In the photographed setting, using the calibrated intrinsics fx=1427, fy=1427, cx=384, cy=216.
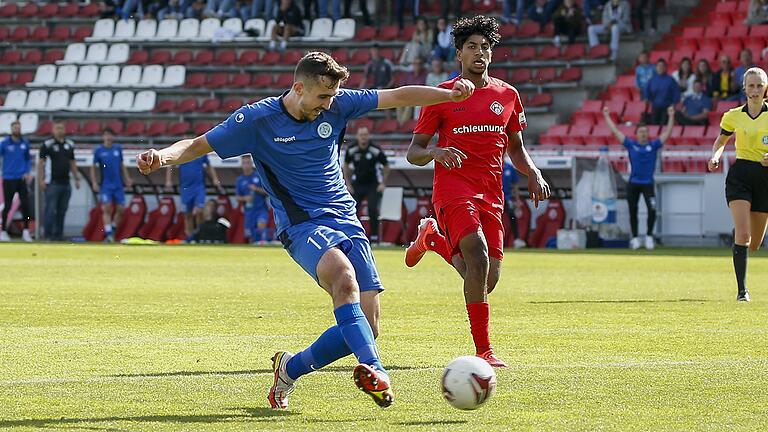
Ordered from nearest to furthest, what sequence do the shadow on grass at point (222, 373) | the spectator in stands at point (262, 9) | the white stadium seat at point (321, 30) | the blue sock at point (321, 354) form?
the blue sock at point (321, 354)
the shadow on grass at point (222, 373)
the white stadium seat at point (321, 30)
the spectator in stands at point (262, 9)

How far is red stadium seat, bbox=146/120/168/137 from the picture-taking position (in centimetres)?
3616

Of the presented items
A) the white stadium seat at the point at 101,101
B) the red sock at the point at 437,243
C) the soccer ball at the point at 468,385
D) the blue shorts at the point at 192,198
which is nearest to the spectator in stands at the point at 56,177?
the blue shorts at the point at 192,198

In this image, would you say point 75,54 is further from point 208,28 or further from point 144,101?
point 208,28

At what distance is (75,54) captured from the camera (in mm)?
39812

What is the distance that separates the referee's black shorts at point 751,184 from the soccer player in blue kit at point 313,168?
714cm

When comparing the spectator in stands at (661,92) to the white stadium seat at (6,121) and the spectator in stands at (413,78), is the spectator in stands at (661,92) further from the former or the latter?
the white stadium seat at (6,121)

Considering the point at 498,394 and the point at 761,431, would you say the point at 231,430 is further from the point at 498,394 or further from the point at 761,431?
the point at 761,431

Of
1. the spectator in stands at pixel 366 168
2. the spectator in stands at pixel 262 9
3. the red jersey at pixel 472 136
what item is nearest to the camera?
the red jersey at pixel 472 136

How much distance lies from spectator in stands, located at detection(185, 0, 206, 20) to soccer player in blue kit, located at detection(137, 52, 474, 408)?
33388 millimetres

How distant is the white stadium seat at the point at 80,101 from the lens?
38250mm

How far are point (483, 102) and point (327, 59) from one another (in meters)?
2.60

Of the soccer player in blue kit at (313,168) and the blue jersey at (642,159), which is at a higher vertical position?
the soccer player in blue kit at (313,168)

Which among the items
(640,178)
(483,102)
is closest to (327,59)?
(483,102)

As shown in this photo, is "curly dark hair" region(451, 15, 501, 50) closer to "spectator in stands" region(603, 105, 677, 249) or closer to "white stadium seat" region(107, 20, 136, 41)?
"spectator in stands" region(603, 105, 677, 249)
